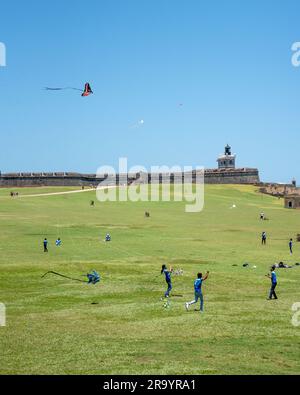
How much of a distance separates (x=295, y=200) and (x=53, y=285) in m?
67.6

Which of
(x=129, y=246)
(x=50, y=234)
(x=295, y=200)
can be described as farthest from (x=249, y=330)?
(x=295, y=200)

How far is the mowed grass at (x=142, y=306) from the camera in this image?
13.7 metres

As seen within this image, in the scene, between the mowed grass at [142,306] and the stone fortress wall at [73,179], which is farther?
the stone fortress wall at [73,179]

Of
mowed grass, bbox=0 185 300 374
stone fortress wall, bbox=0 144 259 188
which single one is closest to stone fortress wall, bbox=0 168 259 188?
stone fortress wall, bbox=0 144 259 188

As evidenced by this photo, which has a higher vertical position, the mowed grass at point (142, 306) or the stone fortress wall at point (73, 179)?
the stone fortress wall at point (73, 179)

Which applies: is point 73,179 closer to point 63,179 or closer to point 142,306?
point 63,179

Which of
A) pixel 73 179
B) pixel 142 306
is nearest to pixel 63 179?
pixel 73 179

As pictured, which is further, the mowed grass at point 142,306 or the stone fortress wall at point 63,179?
the stone fortress wall at point 63,179

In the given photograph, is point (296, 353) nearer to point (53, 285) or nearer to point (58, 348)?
point (58, 348)

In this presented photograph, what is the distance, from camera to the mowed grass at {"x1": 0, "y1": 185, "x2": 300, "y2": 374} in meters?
13.7

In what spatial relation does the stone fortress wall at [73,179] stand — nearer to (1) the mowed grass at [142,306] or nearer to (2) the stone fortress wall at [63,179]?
(2) the stone fortress wall at [63,179]

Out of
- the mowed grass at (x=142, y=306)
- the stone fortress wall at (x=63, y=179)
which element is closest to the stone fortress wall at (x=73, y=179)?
→ the stone fortress wall at (x=63, y=179)

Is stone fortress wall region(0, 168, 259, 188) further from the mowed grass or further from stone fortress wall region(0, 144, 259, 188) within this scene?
the mowed grass
